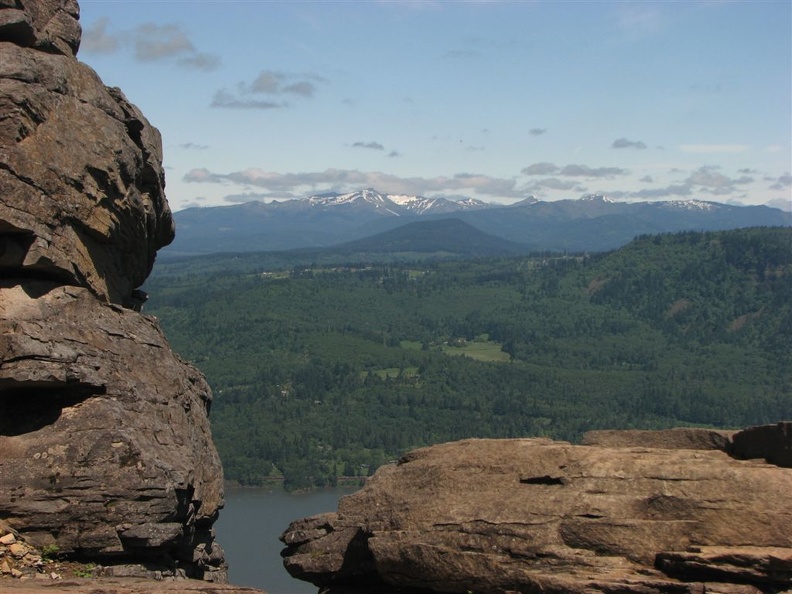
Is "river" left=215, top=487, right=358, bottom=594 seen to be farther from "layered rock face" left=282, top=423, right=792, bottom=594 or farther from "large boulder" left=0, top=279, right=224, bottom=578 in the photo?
"layered rock face" left=282, top=423, right=792, bottom=594

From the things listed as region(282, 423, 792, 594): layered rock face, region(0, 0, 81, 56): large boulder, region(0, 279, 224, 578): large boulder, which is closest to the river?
region(0, 279, 224, 578): large boulder

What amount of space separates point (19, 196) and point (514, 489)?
39.1 ft

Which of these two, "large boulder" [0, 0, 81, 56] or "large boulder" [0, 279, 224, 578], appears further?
"large boulder" [0, 0, 81, 56]

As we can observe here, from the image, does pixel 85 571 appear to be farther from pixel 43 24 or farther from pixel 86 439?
pixel 43 24

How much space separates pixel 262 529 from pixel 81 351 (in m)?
98.2

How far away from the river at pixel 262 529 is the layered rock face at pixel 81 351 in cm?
4795

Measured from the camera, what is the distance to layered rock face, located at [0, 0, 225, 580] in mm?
20281

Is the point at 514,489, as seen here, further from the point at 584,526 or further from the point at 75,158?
the point at 75,158

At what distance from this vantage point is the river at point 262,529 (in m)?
85.5

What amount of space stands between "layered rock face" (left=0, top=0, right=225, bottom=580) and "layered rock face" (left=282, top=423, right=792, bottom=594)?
150 inches

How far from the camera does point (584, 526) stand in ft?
64.5

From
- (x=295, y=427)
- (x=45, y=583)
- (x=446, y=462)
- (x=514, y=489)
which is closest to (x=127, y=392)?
(x=45, y=583)

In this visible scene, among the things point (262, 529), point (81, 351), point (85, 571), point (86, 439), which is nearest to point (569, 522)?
point (85, 571)

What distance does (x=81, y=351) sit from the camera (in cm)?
2183
